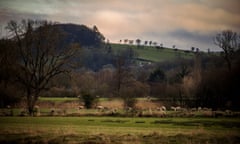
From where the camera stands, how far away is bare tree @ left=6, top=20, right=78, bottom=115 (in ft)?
163

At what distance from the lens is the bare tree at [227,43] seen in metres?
57.8

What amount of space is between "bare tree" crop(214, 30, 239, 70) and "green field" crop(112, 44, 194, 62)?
310 feet

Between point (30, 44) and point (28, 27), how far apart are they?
7.61ft

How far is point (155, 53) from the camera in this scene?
173 meters

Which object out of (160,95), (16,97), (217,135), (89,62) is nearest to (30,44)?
(16,97)

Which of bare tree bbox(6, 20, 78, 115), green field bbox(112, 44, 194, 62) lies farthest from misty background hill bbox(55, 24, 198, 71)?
bare tree bbox(6, 20, 78, 115)

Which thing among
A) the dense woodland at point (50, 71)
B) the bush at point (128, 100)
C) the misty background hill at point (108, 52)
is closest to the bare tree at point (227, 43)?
the dense woodland at point (50, 71)

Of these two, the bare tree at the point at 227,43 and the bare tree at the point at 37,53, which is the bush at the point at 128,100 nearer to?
the bare tree at the point at 37,53

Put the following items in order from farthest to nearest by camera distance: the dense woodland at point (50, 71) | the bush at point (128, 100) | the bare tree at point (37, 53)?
the bush at point (128, 100) → the bare tree at point (37, 53) → the dense woodland at point (50, 71)

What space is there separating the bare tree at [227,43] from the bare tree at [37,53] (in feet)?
81.1

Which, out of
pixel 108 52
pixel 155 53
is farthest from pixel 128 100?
pixel 155 53

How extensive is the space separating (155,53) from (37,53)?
4935 inches

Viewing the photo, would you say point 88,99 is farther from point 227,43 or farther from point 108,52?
point 108,52

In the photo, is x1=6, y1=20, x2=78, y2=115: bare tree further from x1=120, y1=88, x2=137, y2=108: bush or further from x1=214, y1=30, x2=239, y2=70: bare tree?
x1=214, y1=30, x2=239, y2=70: bare tree
